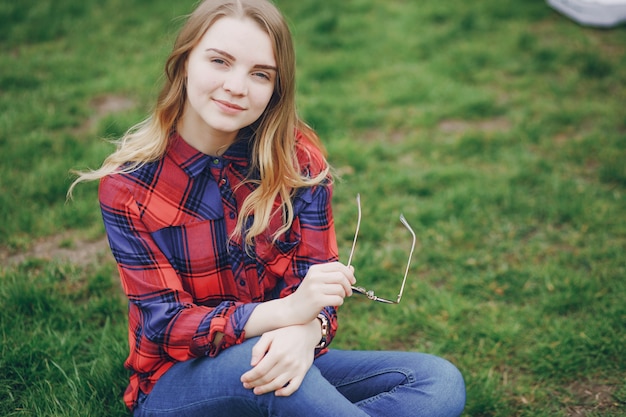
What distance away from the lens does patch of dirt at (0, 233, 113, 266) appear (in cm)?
315

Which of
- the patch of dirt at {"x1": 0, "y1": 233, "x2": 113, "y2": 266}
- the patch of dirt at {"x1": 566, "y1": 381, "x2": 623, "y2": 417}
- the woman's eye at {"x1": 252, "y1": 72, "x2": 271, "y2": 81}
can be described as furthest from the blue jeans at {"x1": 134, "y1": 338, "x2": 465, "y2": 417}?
the patch of dirt at {"x1": 0, "y1": 233, "x2": 113, "y2": 266}

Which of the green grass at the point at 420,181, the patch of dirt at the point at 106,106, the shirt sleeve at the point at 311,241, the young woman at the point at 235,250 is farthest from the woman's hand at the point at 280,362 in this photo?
the patch of dirt at the point at 106,106

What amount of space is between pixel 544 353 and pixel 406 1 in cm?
429

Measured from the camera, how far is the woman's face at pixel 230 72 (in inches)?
78.3

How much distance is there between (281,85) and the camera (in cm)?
212

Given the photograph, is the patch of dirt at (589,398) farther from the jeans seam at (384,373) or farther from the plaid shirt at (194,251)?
the plaid shirt at (194,251)

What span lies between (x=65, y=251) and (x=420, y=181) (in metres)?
2.13

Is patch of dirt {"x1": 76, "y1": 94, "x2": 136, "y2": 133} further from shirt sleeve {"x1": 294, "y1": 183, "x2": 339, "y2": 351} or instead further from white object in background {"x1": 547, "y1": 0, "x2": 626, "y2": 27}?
white object in background {"x1": 547, "y1": 0, "x2": 626, "y2": 27}

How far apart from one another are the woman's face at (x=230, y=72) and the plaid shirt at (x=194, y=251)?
0.16 metres

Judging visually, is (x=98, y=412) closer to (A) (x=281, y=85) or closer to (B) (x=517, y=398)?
(A) (x=281, y=85)

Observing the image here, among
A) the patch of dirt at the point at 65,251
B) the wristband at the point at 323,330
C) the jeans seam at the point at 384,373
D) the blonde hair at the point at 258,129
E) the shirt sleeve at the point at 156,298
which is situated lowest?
the patch of dirt at the point at 65,251

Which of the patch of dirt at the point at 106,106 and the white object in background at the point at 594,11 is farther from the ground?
the white object in background at the point at 594,11

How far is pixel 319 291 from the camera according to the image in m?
1.88

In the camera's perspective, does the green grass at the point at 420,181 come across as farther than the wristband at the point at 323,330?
Yes
